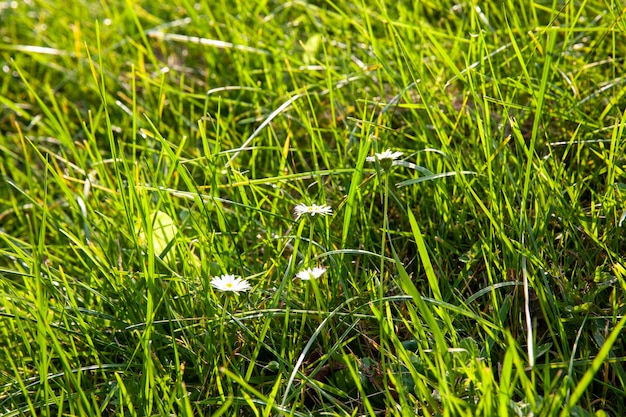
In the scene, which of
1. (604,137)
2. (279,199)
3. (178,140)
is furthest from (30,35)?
(604,137)

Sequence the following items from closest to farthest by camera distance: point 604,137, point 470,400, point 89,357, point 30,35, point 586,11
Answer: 1. point 470,400
2. point 89,357
3. point 604,137
4. point 586,11
5. point 30,35

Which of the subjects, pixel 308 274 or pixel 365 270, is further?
pixel 365 270

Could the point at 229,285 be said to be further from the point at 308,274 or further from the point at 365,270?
the point at 365,270

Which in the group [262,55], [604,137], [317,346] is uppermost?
[262,55]

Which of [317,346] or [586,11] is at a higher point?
[586,11]

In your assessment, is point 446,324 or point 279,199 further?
point 279,199

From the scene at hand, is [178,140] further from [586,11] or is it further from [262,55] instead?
[586,11]

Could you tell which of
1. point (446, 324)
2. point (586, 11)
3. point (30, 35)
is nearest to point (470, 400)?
point (446, 324)

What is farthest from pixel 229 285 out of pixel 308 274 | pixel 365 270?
pixel 365 270

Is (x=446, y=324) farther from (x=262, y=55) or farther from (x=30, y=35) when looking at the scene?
(x=30, y=35)

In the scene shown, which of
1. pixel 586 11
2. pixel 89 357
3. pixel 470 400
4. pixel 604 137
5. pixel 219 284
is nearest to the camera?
pixel 470 400
